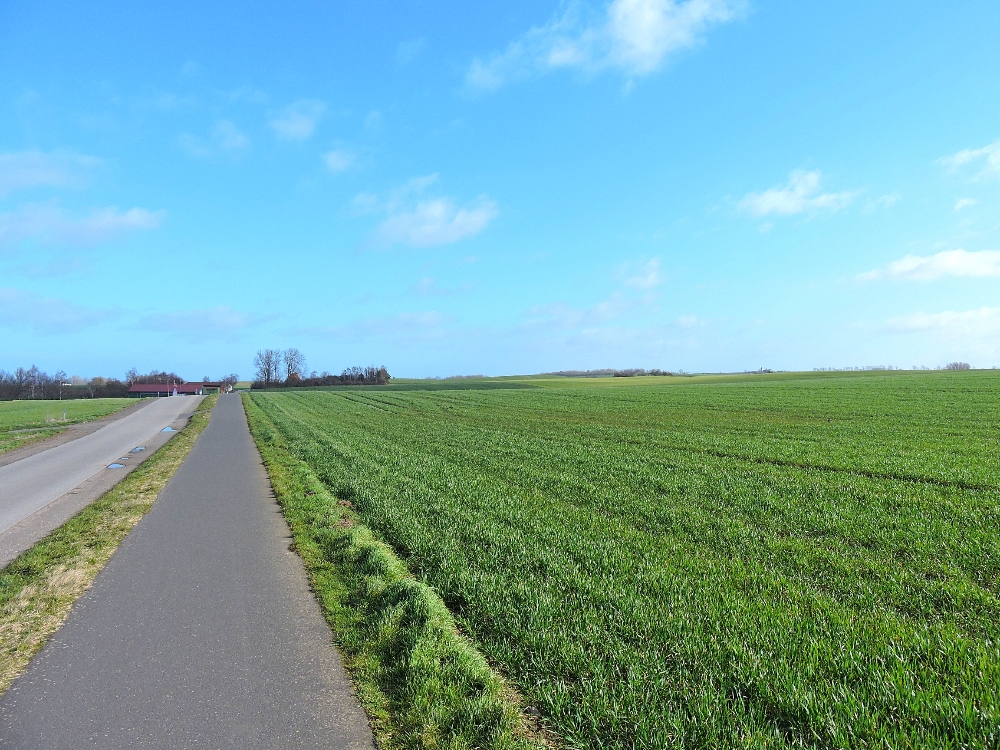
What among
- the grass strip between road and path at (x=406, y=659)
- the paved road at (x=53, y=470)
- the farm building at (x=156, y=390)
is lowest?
the grass strip between road and path at (x=406, y=659)

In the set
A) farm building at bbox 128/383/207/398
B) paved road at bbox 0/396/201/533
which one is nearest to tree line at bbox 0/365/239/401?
farm building at bbox 128/383/207/398

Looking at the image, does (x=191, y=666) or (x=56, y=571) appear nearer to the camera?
(x=191, y=666)

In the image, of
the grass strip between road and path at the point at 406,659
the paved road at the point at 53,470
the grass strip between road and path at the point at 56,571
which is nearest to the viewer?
the grass strip between road and path at the point at 406,659

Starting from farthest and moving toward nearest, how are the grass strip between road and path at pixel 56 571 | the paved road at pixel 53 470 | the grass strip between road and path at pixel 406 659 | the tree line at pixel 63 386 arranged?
the tree line at pixel 63 386 → the paved road at pixel 53 470 → the grass strip between road and path at pixel 56 571 → the grass strip between road and path at pixel 406 659

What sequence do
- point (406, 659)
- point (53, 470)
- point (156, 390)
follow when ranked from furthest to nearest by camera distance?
point (156, 390), point (53, 470), point (406, 659)

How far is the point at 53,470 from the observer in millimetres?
14758

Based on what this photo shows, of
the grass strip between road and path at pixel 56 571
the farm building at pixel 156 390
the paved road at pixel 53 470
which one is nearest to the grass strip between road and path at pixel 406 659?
the grass strip between road and path at pixel 56 571

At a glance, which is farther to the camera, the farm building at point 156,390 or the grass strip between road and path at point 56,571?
the farm building at point 156,390

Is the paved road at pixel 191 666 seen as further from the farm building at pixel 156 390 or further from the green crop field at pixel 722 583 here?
the farm building at pixel 156 390

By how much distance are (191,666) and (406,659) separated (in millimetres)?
1648

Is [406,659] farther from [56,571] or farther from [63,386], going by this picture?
[63,386]

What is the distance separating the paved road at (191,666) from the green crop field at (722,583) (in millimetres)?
1303

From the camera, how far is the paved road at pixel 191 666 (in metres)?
3.27

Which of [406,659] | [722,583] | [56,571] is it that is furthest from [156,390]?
[722,583]
